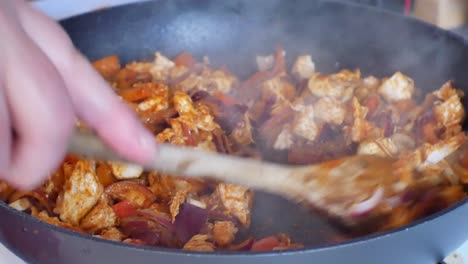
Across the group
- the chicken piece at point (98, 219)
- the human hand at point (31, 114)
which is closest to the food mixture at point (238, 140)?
the chicken piece at point (98, 219)

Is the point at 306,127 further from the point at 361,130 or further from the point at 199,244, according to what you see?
the point at 199,244

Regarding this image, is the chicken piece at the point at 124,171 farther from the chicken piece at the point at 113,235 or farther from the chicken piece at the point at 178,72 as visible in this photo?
the chicken piece at the point at 178,72

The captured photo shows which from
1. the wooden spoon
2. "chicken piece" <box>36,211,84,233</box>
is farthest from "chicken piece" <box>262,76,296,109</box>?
"chicken piece" <box>36,211,84,233</box>

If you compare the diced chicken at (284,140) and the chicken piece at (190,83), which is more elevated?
the chicken piece at (190,83)

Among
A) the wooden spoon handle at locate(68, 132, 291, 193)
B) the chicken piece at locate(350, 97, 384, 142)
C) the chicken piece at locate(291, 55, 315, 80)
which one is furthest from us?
the chicken piece at locate(291, 55, 315, 80)

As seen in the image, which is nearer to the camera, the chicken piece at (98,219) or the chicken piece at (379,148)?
the chicken piece at (98,219)

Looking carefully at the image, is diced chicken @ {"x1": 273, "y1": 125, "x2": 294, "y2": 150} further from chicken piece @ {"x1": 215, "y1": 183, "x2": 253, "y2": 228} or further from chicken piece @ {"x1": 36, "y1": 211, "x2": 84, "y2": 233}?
chicken piece @ {"x1": 36, "y1": 211, "x2": 84, "y2": 233}

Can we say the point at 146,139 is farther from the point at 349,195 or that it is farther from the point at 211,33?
the point at 211,33
